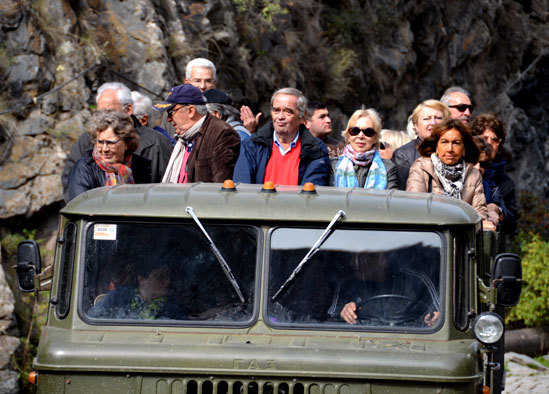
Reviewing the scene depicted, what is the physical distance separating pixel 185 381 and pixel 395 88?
1498 centimetres

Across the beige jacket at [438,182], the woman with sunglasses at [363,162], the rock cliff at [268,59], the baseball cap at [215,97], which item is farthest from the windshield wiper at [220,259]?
the rock cliff at [268,59]

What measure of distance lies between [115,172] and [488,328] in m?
2.91

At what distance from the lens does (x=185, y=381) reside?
497 centimetres

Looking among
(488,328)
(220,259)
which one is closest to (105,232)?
(220,259)

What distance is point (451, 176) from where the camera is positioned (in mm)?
7035

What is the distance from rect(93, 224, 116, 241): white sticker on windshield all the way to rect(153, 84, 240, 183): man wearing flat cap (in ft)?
5.77

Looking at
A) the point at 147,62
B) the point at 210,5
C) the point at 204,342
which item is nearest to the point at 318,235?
the point at 204,342

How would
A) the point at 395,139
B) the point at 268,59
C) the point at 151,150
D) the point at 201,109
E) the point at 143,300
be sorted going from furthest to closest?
the point at 268,59 → the point at 395,139 → the point at 151,150 → the point at 201,109 → the point at 143,300

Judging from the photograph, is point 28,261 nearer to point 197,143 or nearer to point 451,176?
point 197,143

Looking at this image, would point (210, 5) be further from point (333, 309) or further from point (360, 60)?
point (333, 309)

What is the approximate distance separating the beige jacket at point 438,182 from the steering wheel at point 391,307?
1769 millimetres

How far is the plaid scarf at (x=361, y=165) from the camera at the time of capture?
22.4 ft

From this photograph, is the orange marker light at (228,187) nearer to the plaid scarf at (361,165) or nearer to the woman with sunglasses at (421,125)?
the plaid scarf at (361,165)

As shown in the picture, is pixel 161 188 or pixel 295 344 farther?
pixel 161 188
